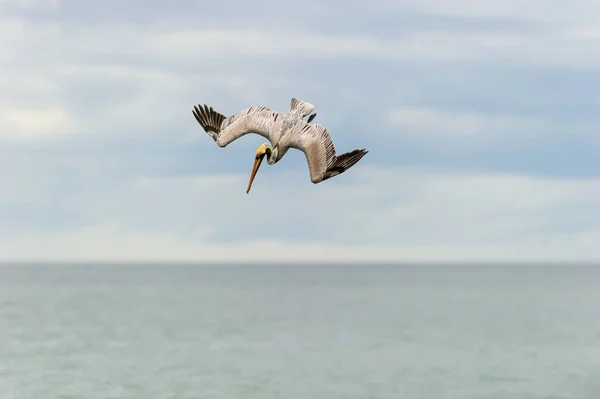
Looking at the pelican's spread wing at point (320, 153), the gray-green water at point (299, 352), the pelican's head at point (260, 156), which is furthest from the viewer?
the gray-green water at point (299, 352)

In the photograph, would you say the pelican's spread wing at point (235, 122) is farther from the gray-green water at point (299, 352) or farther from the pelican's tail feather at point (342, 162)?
the gray-green water at point (299, 352)

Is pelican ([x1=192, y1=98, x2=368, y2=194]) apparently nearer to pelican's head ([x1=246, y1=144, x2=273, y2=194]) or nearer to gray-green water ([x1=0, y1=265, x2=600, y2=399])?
pelican's head ([x1=246, y1=144, x2=273, y2=194])

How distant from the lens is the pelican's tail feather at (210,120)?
2208 centimetres

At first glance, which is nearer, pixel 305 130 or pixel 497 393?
pixel 305 130

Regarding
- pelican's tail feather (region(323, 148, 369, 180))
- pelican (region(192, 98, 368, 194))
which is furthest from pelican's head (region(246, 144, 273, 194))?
pelican's tail feather (region(323, 148, 369, 180))

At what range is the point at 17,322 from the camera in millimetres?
103062

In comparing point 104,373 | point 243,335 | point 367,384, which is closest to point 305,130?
point 367,384

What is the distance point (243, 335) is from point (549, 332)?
27191mm

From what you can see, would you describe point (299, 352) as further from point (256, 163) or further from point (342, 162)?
point (256, 163)

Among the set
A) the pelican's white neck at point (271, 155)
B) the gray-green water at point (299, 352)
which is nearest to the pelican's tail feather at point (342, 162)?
the pelican's white neck at point (271, 155)

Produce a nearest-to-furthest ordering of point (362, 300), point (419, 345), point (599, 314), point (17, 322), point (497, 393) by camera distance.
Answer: point (497, 393), point (419, 345), point (17, 322), point (599, 314), point (362, 300)

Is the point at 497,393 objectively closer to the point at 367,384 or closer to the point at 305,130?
the point at 367,384

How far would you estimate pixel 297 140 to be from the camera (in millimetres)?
19812

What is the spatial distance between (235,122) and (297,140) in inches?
75.9
